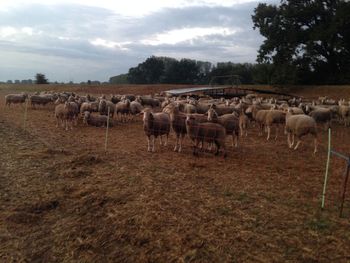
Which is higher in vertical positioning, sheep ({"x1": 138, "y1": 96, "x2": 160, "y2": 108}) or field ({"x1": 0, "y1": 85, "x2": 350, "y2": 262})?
sheep ({"x1": 138, "y1": 96, "x2": 160, "y2": 108})

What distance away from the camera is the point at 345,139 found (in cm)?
2030

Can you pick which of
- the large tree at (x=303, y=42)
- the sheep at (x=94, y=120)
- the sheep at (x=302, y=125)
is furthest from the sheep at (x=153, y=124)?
the large tree at (x=303, y=42)

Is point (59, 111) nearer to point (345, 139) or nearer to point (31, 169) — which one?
point (31, 169)

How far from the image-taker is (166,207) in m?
8.55

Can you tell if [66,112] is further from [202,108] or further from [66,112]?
[202,108]

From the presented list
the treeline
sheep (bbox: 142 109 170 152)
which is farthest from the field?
the treeline

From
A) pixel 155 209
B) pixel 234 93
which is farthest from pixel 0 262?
pixel 234 93

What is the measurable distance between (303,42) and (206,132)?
45774mm

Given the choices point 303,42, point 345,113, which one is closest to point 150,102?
point 345,113

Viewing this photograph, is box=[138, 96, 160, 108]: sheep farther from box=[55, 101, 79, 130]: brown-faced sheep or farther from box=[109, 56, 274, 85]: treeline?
box=[109, 56, 274, 85]: treeline

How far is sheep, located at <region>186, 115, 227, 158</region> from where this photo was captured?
14023 millimetres

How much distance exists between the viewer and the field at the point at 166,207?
266 inches

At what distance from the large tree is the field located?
4175cm

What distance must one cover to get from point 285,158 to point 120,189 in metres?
7.54
